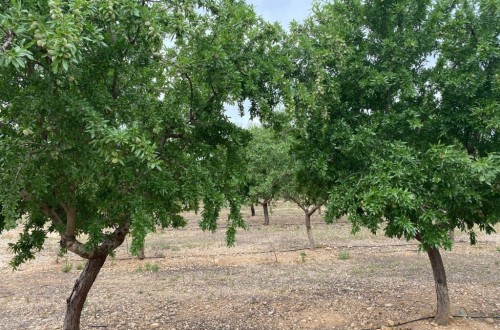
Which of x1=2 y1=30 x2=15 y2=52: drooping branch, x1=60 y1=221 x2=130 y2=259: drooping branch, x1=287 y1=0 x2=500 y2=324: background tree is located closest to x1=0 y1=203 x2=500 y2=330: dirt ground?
x1=60 y1=221 x2=130 y2=259: drooping branch

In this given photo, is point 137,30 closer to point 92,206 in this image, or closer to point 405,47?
point 92,206

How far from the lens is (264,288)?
12266 mm

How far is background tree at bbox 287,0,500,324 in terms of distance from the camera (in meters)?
6.32

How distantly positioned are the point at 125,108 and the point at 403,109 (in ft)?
16.7

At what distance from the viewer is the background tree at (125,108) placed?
3879mm

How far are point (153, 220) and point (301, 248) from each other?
14967 millimetres

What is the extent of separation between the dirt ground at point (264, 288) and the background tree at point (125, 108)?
4.02m

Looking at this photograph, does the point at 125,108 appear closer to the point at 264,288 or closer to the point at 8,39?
the point at 8,39

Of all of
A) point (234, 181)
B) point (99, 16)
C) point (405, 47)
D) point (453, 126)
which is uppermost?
point (405, 47)

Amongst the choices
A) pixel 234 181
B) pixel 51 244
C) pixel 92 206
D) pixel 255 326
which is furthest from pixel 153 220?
pixel 51 244

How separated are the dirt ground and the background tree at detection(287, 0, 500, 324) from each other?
3525mm

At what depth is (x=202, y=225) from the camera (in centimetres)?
552

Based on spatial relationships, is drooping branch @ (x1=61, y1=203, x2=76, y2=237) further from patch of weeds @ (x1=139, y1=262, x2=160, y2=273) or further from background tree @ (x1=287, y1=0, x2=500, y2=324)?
patch of weeds @ (x1=139, y1=262, x2=160, y2=273)

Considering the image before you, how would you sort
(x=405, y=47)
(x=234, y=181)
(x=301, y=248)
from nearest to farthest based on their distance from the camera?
(x=234, y=181) → (x=405, y=47) → (x=301, y=248)
